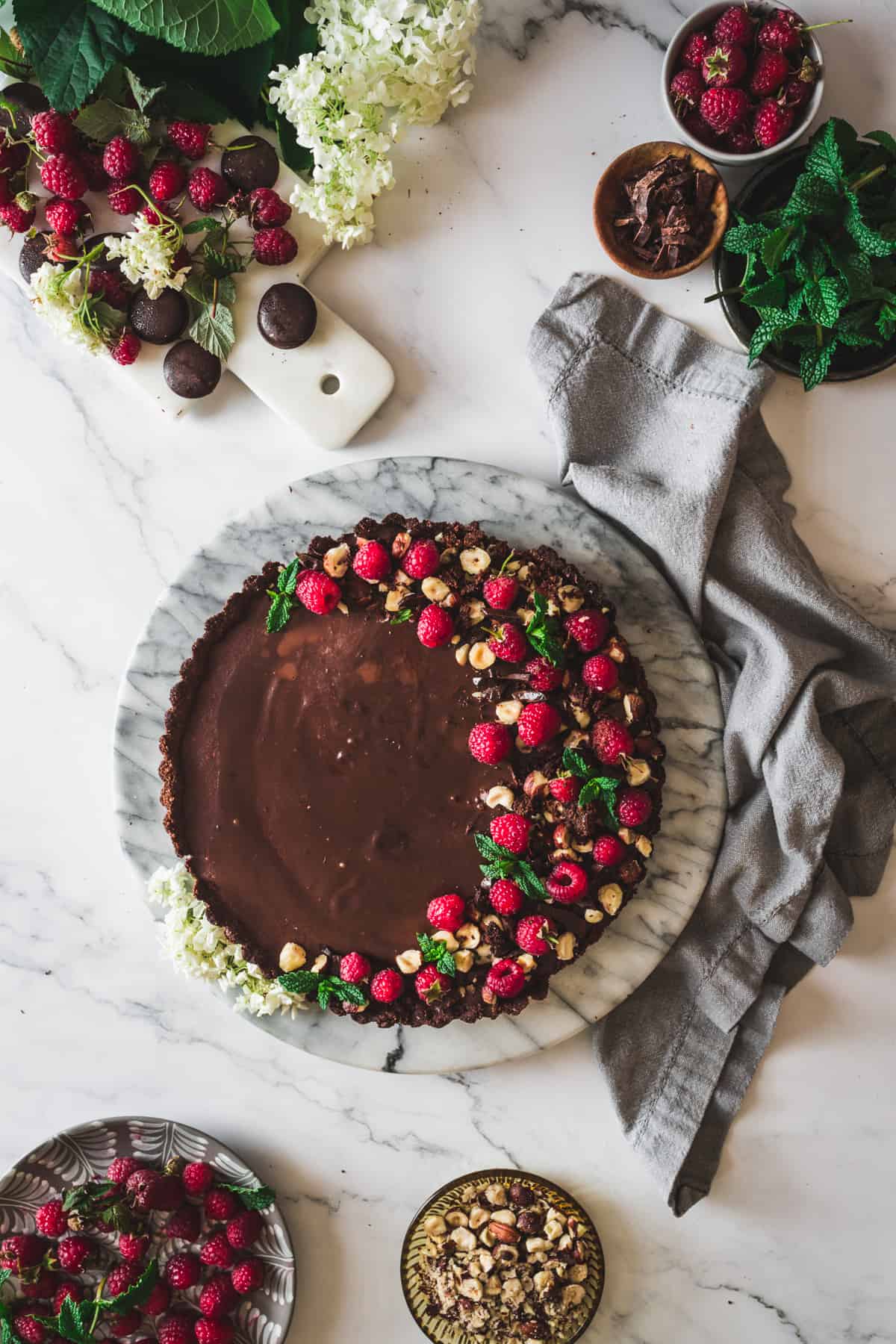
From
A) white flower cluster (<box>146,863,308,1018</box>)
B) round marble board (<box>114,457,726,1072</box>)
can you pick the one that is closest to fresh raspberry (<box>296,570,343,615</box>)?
round marble board (<box>114,457,726,1072</box>)

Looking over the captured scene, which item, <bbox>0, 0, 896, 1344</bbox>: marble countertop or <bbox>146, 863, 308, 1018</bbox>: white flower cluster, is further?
<bbox>0, 0, 896, 1344</bbox>: marble countertop

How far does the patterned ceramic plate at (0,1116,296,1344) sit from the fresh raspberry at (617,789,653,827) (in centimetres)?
135

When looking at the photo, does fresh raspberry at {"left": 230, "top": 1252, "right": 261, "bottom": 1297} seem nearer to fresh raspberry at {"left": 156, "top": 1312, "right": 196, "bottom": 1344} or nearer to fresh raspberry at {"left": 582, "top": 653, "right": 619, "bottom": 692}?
fresh raspberry at {"left": 156, "top": 1312, "right": 196, "bottom": 1344}

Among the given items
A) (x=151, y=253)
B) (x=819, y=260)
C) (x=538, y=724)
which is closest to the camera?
(x=538, y=724)

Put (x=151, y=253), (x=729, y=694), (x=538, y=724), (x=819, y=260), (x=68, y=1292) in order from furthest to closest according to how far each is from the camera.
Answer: (x=68, y=1292) → (x=729, y=694) → (x=151, y=253) → (x=819, y=260) → (x=538, y=724)

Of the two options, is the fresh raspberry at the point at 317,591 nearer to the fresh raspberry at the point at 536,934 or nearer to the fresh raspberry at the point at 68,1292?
the fresh raspberry at the point at 536,934

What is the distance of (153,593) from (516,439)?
3.34 feet

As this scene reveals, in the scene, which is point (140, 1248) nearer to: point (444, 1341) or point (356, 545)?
point (444, 1341)

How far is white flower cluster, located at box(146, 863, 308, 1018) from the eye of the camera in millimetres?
2281

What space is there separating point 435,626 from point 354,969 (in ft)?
2.45

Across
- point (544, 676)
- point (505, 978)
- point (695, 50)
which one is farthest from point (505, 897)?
point (695, 50)

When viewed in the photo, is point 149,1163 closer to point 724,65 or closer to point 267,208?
point 267,208

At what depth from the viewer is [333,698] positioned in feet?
7.38

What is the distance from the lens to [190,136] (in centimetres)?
236
